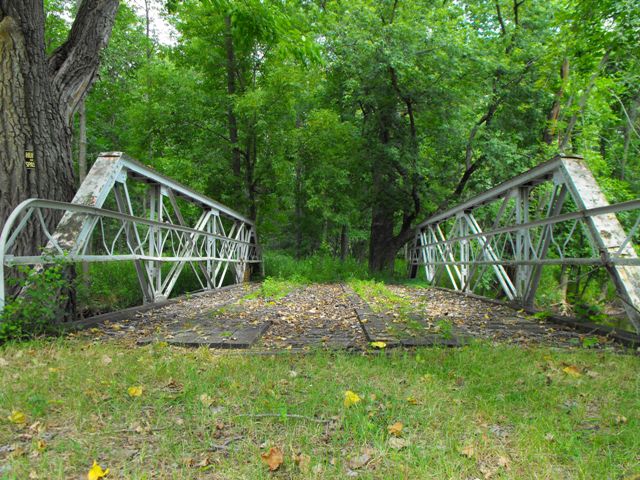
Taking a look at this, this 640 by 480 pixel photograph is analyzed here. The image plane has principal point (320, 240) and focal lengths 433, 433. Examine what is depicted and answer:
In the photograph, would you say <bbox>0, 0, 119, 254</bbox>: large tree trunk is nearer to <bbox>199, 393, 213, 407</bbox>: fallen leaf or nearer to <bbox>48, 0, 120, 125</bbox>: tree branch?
<bbox>48, 0, 120, 125</bbox>: tree branch

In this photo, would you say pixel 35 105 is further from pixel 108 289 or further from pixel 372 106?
pixel 372 106

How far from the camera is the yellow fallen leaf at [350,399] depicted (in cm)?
244

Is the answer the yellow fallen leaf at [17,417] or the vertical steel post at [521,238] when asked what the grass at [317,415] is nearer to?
the yellow fallen leaf at [17,417]

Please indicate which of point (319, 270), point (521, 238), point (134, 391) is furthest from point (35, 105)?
point (319, 270)

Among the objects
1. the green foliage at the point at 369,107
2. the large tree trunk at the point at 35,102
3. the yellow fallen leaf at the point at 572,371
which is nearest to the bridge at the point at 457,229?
the large tree trunk at the point at 35,102

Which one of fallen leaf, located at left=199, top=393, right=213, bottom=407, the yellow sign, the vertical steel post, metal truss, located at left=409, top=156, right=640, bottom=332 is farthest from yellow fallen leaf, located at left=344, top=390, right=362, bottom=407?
the vertical steel post

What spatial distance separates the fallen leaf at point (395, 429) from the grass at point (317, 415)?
0.10 feet

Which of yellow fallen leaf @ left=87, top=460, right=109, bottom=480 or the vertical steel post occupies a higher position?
the vertical steel post

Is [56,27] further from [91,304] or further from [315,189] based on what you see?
[91,304]

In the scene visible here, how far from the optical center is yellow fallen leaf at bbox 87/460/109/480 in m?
1.77

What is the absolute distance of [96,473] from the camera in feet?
5.83

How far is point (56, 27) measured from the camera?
12672 mm

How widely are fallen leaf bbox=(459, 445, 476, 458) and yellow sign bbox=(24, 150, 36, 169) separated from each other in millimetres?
4870

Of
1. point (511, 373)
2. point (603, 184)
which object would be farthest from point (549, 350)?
point (603, 184)
